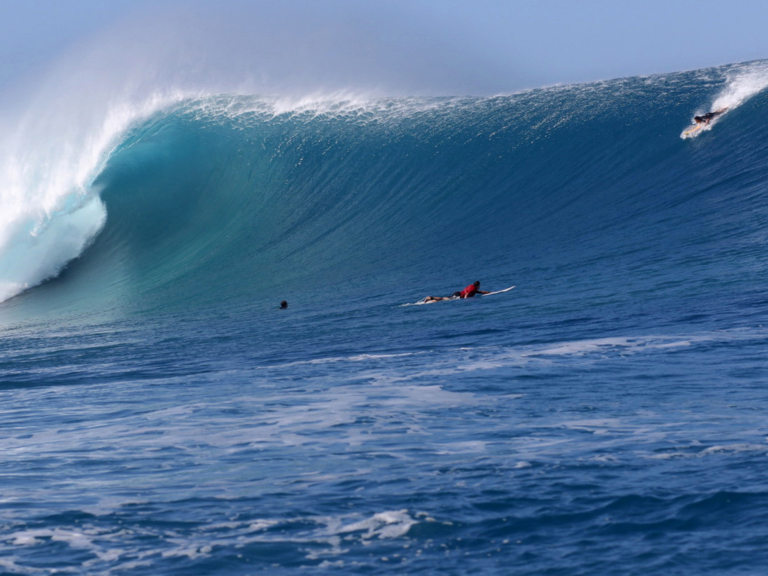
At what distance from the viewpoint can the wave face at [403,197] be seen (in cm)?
1642

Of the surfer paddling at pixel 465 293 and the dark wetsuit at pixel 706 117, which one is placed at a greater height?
the dark wetsuit at pixel 706 117

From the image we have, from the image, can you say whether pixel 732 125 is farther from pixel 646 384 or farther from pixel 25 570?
pixel 25 570

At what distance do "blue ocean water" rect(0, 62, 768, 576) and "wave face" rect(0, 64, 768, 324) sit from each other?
0.10 meters

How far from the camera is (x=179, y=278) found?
62.4ft

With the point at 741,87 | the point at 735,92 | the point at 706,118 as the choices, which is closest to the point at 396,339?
the point at 706,118

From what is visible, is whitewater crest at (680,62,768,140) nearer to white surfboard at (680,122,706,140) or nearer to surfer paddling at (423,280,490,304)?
white surfboard at (680,122,706,140)

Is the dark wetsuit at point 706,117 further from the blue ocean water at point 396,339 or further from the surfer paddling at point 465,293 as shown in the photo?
the surfer paddling at point 465,293

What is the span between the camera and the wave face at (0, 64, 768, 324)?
16.4 metres

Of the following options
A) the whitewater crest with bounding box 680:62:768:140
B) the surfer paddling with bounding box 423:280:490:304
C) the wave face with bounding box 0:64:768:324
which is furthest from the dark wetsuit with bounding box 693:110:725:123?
the surfer paddling with bounding box 423:280:490:304

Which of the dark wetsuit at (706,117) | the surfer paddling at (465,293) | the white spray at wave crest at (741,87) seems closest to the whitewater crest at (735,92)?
the white spray at wave crest at (741,87)

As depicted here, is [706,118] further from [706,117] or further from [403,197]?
[403,197]

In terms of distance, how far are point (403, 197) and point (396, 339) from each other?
35.8 ft

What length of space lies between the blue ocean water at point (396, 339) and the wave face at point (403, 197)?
10 centimetres

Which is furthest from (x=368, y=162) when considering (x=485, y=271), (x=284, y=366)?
(x=284, y=366)
